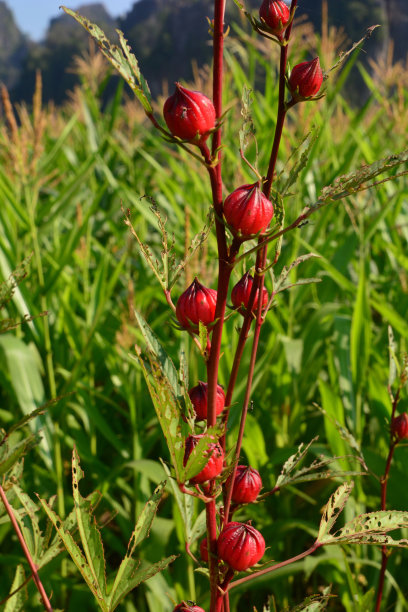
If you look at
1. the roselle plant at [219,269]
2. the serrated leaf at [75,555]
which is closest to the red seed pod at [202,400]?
the roselle plant at [219,269]

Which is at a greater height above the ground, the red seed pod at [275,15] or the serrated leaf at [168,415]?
the red seed pod at [275,15]

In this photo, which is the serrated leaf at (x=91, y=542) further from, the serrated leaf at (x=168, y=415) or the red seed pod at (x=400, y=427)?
the red seed pod at (x=400, y=427)

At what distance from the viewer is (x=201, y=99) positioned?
0.28 m

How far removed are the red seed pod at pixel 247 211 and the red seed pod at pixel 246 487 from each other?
0.18 metres

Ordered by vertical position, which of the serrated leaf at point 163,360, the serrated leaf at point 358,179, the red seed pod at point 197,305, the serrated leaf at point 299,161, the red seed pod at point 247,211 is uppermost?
the serrated leaf at point 299,161

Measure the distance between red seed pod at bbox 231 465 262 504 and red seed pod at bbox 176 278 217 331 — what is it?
122 millimetres

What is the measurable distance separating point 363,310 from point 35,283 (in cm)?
77

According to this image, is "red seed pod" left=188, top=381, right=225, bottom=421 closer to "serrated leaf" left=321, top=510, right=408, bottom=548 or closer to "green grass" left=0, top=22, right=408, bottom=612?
"serrated leaf" left=321, top=510, right=408, bottom=548

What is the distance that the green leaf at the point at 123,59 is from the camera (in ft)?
0.93

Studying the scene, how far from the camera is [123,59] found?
29cm

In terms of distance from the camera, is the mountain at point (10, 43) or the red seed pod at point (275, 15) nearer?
the red seed pod at point (275, 15)

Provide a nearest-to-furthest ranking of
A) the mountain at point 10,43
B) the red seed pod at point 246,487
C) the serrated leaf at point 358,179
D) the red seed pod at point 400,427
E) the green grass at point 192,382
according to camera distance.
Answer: the serrated leaf at point 358,179 → the red seed pod at point 246,487 → the red seed pod at point 400,427 → the green grass at point 192,382 → the mountain at point 10,43

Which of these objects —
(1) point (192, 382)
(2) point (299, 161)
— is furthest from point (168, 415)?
(1) point (192, 382)

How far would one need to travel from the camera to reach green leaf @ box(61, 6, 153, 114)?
11.1 inches
